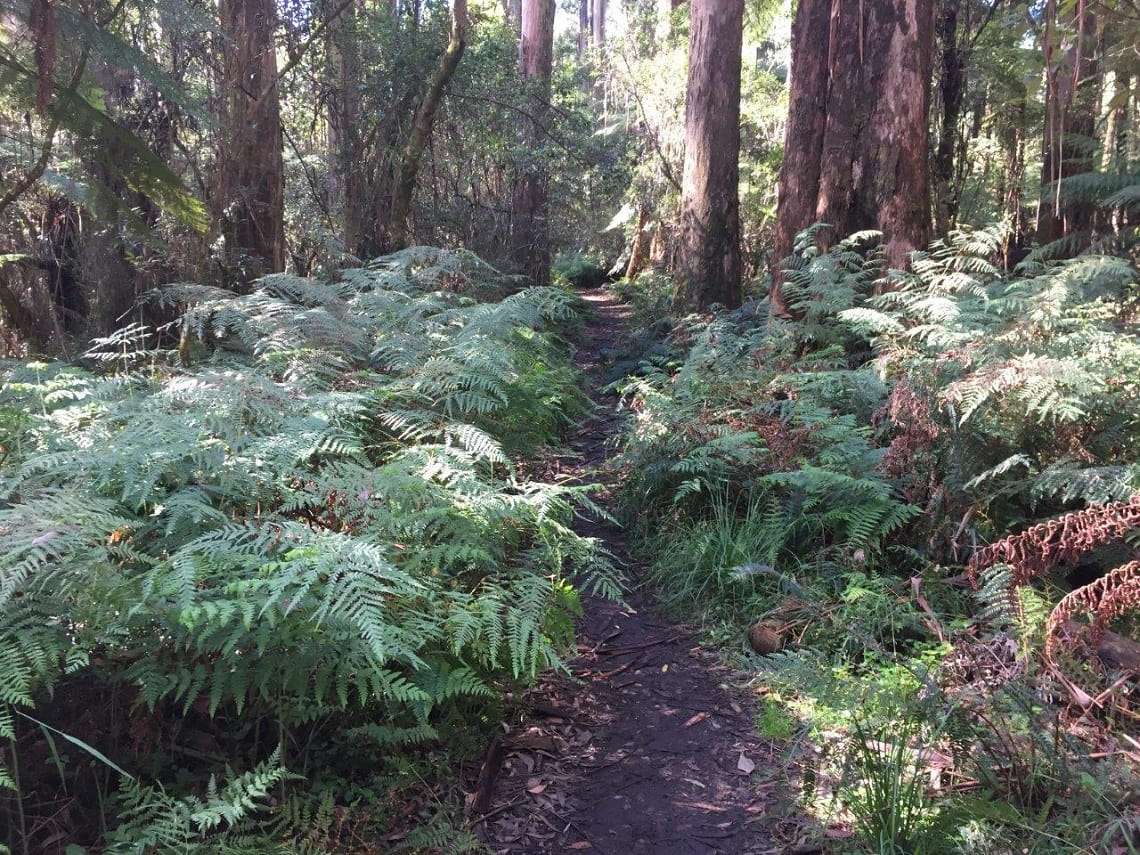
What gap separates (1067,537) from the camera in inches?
123

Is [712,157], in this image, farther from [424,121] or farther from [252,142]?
[252,142]

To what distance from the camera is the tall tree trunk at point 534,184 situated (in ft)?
44.3

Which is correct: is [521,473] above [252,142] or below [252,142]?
below

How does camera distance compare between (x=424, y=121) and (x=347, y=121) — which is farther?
(x=347, y=121)

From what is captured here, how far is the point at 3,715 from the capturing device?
226 centimetres

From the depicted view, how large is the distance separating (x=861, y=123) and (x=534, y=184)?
24.4 ft

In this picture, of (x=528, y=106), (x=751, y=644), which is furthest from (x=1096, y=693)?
(x=528, y=106)

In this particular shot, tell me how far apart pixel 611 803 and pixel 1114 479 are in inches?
102

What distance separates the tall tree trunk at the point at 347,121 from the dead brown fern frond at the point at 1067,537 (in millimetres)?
9767

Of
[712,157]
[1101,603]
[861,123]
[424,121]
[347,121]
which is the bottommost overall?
[1101,603]

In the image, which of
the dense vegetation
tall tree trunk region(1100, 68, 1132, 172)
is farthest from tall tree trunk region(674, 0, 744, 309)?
tall tree trunk region(1100, 68, 1132, 172)

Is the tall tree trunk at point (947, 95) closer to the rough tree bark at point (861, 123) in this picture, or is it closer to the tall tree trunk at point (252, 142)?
the rough tree bark at point (861, 123)

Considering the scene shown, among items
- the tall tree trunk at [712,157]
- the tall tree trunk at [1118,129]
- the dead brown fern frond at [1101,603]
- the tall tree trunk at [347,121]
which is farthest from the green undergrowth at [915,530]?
the tall tree trunk at [347,121]

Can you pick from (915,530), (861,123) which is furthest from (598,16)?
(915,530)
